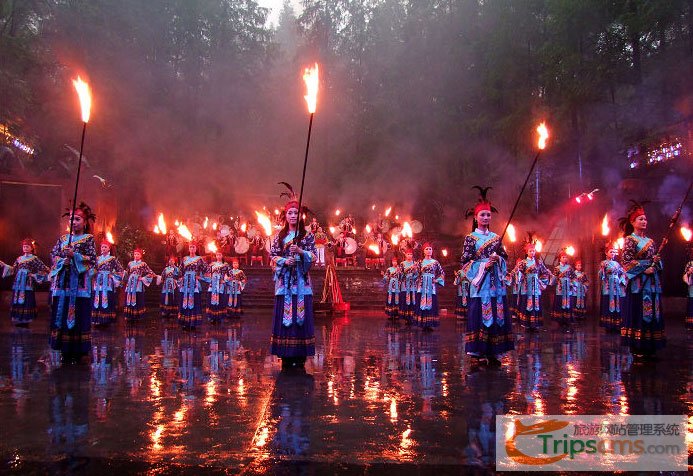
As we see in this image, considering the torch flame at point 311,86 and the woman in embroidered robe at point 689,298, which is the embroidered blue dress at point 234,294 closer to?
the torch flame at point 311,86

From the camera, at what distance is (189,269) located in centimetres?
1481

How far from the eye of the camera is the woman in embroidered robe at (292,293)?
791 centimetres

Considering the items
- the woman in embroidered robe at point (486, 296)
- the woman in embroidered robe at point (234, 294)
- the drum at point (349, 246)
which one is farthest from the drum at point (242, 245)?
the woman in embroidered robe at point (486, 296)

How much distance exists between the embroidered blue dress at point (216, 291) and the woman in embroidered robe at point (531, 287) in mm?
8230

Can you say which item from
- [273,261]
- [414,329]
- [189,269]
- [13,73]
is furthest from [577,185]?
[13,73]

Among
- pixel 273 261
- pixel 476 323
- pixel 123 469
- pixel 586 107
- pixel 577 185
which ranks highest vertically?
pixel 586 107

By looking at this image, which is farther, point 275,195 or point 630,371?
point 275,195

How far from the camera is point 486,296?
8219 millimetres

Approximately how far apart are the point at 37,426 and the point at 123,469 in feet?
4.78

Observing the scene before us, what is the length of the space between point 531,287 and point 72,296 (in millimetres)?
10942

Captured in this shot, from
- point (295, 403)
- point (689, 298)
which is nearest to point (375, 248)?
point (689, 298)

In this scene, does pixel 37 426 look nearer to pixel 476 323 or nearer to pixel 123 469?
pixel 123 469

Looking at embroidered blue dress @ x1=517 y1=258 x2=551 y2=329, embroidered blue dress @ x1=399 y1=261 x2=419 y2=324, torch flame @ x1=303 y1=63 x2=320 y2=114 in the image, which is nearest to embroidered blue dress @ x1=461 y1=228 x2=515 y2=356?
torch flame @ x1=303 y1=63 x2=320 y2=114

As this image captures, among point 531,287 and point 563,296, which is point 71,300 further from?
point 563,296
